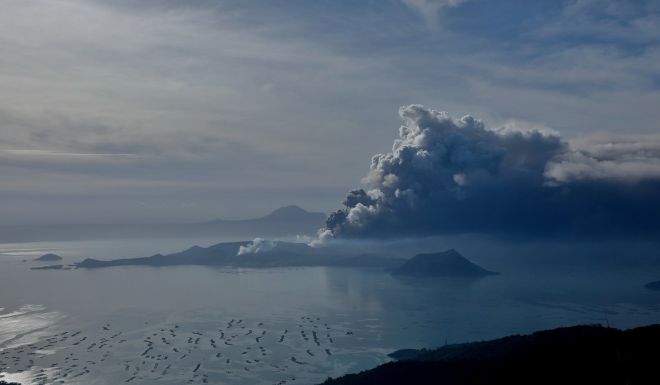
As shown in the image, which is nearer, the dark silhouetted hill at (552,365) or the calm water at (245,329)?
the dark silhouetted hill at (552,365)

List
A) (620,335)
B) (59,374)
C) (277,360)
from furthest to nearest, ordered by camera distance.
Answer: (277,360)
(59,374)
(620,335)

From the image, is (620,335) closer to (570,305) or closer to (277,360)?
(277,360)

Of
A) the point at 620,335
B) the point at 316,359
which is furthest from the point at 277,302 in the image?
the point at 620,335

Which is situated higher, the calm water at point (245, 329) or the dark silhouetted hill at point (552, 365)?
the dark silhouetted hill at point (552, 365)

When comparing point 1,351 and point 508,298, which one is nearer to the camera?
point 1,351

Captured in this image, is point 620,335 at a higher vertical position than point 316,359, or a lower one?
higher

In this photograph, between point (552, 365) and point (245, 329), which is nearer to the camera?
point (552, 365)

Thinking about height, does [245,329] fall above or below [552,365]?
below

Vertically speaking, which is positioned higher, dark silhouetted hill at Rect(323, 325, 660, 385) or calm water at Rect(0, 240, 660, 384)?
dark silhouetted hill at Rect(323, 325, 660, 385)
